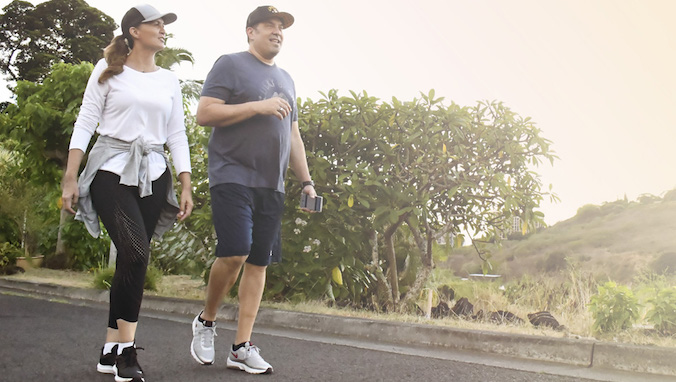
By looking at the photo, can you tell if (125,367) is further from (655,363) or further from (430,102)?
(430,102)

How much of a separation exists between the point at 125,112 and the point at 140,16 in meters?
0.53

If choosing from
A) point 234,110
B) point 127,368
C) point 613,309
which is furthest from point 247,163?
point 613,309

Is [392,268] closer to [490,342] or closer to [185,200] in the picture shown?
[490,342]

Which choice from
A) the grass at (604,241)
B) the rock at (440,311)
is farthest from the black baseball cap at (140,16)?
the grass at (604,241)

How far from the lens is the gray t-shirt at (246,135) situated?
13.1ft

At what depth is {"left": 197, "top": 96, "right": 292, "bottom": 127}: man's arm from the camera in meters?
3.88

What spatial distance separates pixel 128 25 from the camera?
12.7 ft

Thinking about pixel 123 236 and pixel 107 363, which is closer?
pixel 123 236

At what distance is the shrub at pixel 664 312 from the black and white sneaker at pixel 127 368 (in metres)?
3.81

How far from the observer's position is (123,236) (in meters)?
3.64

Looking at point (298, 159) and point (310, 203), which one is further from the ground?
point (298, 159)

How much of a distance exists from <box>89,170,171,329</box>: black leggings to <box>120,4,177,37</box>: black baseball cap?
0.83 metres

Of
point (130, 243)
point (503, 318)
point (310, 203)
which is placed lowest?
point (503, 318)

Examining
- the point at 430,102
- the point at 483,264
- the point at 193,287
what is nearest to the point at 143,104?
the point at 430,102
